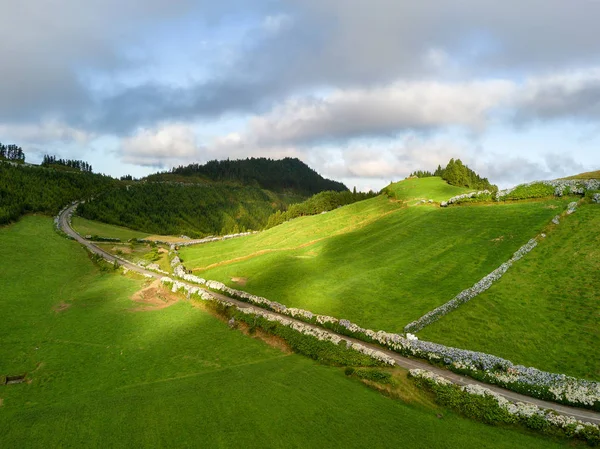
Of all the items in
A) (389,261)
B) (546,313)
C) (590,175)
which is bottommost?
(546,313)

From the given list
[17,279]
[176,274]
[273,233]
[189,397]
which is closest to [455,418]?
[189,397]

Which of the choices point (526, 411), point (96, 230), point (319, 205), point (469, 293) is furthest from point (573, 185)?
point (96, 230)

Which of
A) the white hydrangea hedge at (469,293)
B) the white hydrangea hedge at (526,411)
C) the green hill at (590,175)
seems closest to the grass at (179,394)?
the white hydrangea hedge at (526,411)

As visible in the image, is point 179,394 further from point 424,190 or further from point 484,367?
point 424,190

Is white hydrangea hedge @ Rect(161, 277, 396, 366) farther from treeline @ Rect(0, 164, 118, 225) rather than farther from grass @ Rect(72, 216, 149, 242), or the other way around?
treeline @ Rect(0, 164, 118, 225)

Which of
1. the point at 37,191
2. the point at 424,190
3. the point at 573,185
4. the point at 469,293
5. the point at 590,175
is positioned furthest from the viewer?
the point at 37,191

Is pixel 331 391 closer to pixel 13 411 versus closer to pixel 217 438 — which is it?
pixel 217 438
